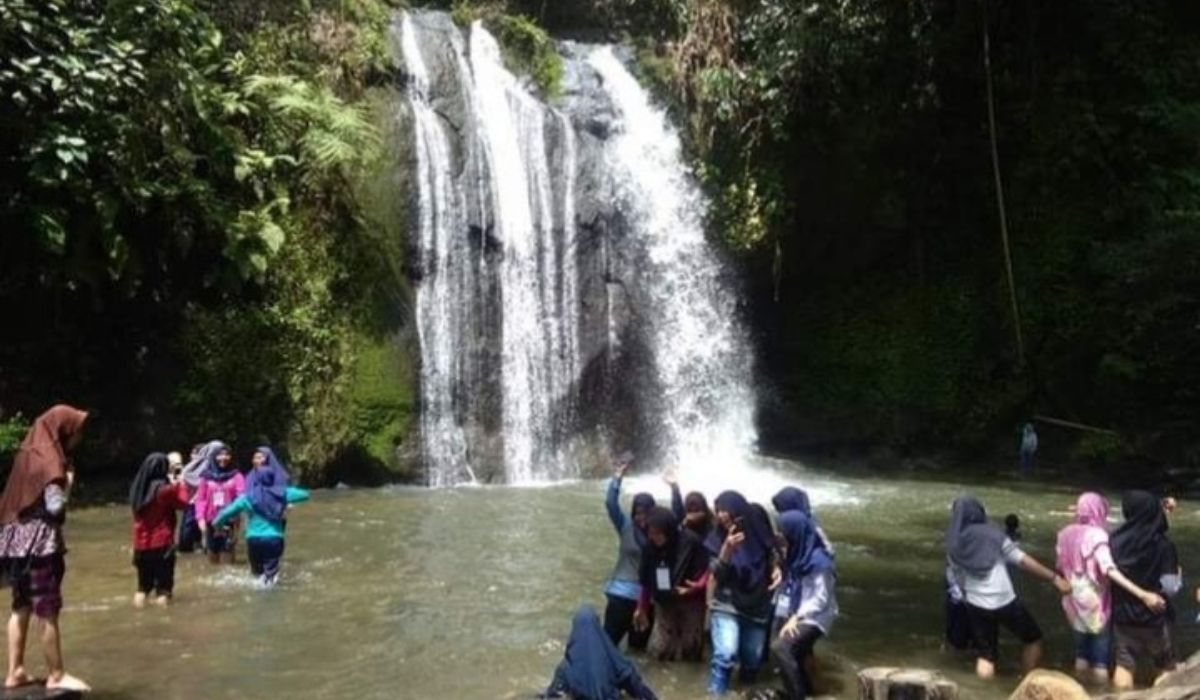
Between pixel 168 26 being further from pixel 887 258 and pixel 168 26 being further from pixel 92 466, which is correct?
pixel 887 258

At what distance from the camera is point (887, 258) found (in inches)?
896

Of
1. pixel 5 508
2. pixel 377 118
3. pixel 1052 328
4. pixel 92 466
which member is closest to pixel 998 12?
pixel 1052 328

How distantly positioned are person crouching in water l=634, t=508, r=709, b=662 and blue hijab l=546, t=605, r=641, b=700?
33.8 inches

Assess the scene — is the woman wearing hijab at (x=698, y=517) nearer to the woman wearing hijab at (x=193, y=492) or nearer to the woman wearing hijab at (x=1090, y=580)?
the woman wearing hijab at (x=1090, y=580)

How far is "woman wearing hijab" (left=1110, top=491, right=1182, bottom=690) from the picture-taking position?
705 cm

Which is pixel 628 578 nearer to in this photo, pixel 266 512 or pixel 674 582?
pixel 674 582

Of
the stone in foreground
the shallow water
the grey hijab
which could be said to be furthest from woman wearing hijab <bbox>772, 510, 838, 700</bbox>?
the grey hijab

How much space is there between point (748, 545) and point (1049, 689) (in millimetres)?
2470

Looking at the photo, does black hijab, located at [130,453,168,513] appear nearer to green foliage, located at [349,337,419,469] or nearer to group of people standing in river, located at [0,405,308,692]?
group of people standing in river, located at [0,405,308,692]

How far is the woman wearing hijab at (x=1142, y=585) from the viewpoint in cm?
705

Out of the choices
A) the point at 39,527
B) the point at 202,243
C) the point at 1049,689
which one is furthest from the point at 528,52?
the point at 1049,689

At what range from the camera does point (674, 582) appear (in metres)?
7.32

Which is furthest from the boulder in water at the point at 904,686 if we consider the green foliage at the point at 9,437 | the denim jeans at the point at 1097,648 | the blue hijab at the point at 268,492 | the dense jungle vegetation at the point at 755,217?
the dense jungle vegetation at the point at 755,217

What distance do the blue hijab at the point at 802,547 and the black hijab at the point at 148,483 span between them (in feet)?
16.8
